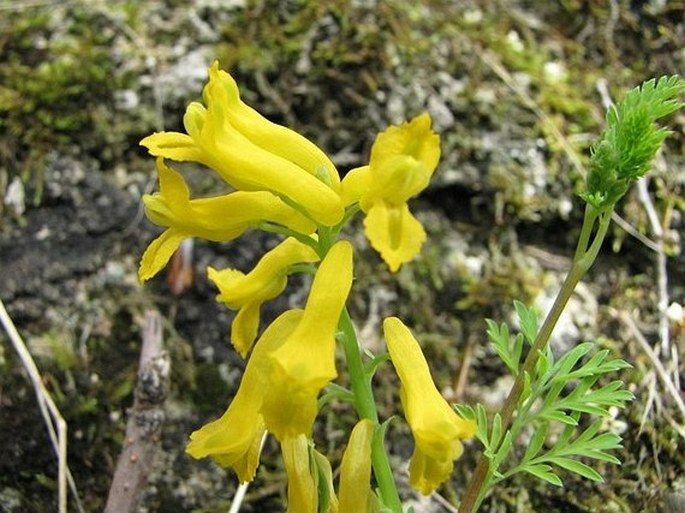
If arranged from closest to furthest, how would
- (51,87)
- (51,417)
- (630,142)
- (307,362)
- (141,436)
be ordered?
(307,362), (630,142), (141,436), (51,417), (51,87)

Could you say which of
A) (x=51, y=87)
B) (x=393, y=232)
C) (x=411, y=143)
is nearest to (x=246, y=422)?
(x=393, y=232)

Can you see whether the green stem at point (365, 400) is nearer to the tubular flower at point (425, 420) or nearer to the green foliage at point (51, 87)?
the tubular flower at point (425, 420)

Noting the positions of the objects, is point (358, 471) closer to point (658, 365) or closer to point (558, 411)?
point (558, 411)

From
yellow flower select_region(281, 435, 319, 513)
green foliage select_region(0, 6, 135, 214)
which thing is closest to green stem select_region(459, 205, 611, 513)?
yellow flower select_region(281, 435, 319, 513)

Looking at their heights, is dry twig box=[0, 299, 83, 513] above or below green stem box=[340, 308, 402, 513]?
below

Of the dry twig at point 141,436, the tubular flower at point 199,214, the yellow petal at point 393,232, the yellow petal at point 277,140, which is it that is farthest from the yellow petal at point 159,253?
the dry twig at point 141,436

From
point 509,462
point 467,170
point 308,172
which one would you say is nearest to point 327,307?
point 308,172

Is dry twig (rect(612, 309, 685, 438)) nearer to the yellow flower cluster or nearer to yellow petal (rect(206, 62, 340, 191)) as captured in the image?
the yellow flower cluster
